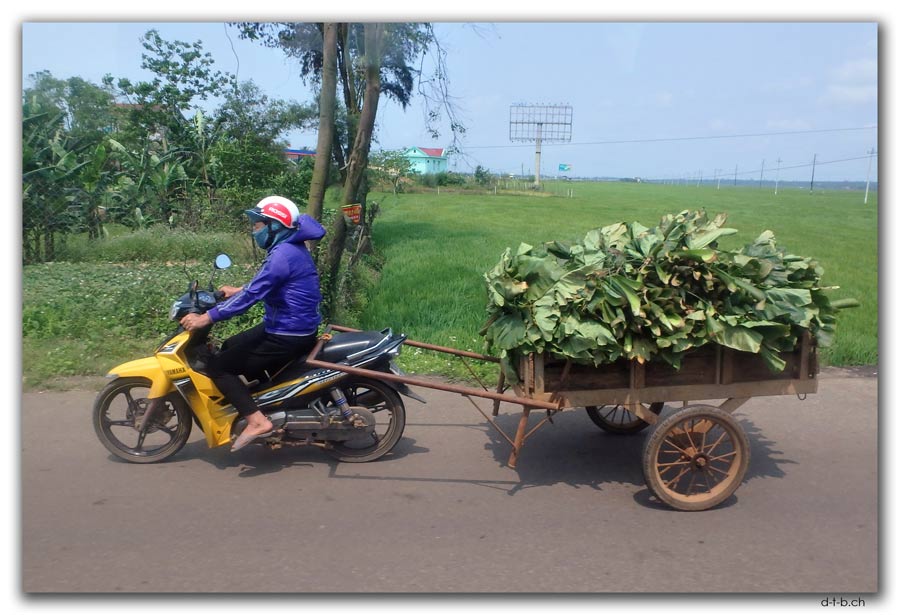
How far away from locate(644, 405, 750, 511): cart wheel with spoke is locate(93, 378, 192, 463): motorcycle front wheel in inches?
114

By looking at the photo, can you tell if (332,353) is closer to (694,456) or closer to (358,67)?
(694,456)

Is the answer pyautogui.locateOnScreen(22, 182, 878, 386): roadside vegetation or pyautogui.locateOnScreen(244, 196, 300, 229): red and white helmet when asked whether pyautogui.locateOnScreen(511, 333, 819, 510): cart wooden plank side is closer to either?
pyautogui.locateOnScreen(22, 182, 878, 386): roadside vegetation

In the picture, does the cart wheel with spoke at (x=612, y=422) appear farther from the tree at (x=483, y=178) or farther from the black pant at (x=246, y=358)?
the tree at (x=483, y=178)

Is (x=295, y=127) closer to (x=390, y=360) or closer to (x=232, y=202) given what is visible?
(x=232, y=202)

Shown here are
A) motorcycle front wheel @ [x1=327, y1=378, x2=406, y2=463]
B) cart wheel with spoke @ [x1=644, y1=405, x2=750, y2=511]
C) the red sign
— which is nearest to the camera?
cart wheel with spoke @ [x1=644, y1=405, x2=750, y2=511]

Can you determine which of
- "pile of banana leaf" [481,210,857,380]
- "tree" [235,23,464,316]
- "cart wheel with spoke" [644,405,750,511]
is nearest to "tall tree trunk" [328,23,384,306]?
"tree" [235,23,464,316]

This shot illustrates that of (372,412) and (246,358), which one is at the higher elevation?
(246,358)

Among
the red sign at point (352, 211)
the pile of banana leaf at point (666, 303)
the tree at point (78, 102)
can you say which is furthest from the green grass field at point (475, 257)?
the tree at point (78, 102)

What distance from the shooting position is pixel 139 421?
15.1ft

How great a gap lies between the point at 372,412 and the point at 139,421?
148cm

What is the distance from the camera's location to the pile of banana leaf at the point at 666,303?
391 cm

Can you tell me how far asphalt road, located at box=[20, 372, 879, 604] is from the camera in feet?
11.2

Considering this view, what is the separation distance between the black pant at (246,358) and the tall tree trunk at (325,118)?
3.33m

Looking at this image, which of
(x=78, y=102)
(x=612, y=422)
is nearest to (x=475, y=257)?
(x=612, y=422)
